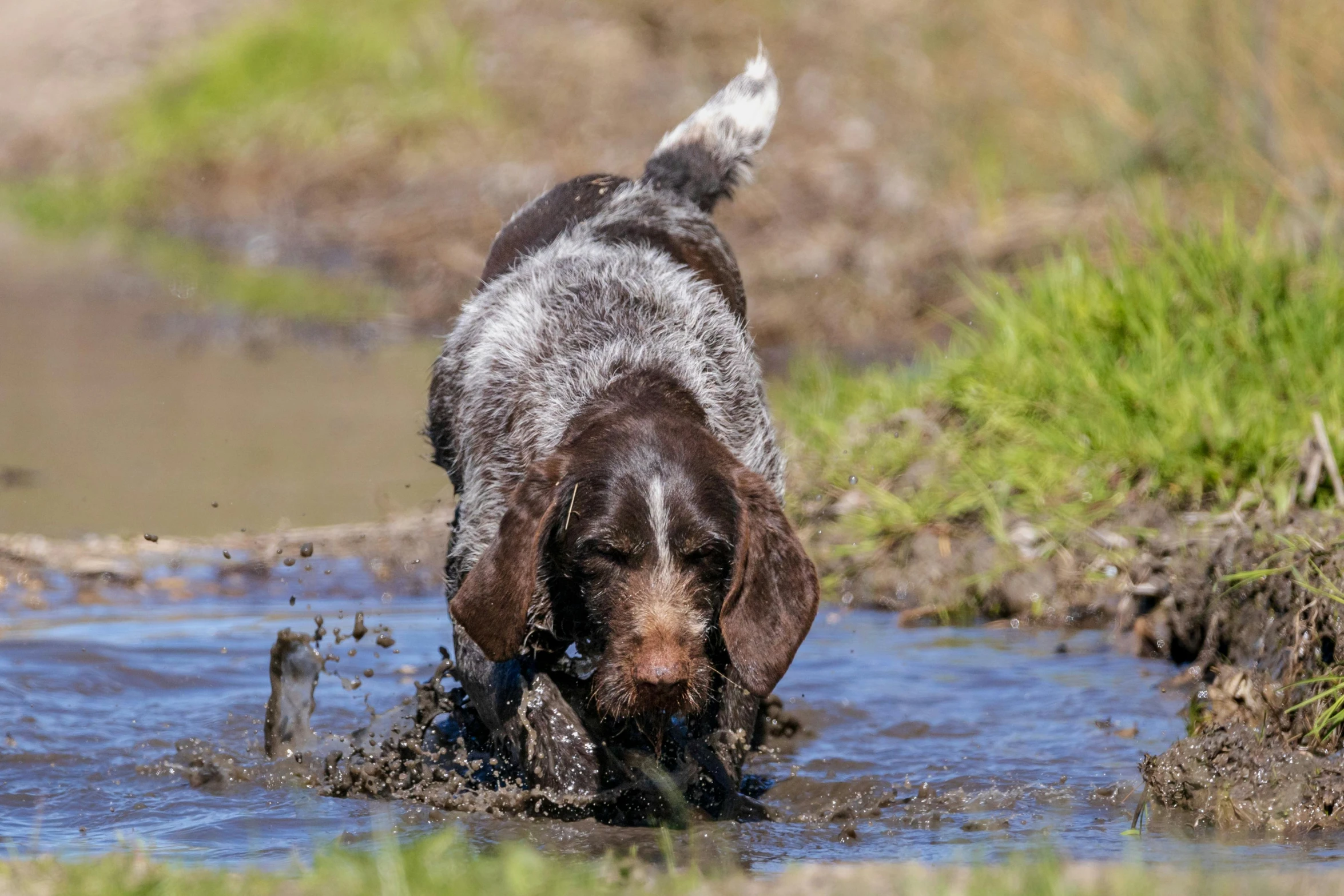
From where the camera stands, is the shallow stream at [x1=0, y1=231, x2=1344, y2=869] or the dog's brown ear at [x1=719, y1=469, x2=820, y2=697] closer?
the dog's brown ear at [x1=719, y1=469, x2=820, y2=697]

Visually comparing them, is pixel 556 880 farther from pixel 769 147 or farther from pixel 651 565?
pixel 769 147

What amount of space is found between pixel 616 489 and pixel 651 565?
0.19 metres

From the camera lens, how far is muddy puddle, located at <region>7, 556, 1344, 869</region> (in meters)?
4.17

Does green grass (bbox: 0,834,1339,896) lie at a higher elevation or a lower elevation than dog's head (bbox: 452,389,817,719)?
lower

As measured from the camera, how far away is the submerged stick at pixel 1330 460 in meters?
5.30

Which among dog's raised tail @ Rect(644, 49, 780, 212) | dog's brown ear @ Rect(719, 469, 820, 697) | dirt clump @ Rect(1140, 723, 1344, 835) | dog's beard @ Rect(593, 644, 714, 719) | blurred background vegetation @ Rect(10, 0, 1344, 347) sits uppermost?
blurred background vegetation @ Rect(10, 0, 1344, 347)

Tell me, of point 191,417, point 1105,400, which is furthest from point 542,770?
point 191,417

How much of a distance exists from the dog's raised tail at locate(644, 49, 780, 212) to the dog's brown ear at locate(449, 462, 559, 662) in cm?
227

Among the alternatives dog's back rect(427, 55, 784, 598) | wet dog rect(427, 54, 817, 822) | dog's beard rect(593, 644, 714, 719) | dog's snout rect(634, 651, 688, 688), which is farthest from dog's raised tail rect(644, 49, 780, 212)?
dog's snout rect(634, 651, 688, 688)

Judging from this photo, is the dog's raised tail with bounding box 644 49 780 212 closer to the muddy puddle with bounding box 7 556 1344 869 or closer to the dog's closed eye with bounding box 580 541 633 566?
the muddy puddle with bounding box 7 556 1344 869

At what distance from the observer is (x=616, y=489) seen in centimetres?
392

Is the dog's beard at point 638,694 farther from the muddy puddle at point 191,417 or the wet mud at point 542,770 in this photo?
the muddy puddle at point 191,417

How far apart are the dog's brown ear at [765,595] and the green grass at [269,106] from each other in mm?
13056

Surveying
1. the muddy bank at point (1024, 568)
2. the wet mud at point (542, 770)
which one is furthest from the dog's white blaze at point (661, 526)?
the muddy bank at point (1024, 568)
